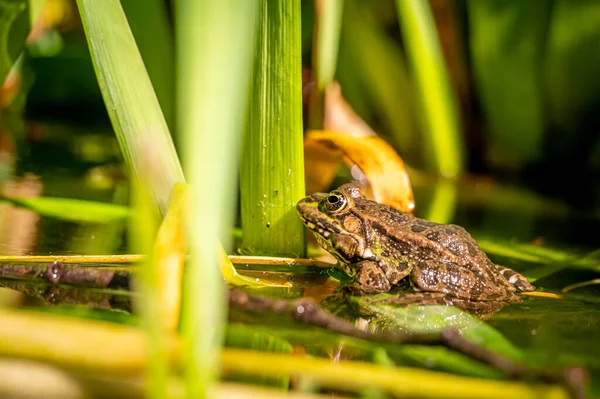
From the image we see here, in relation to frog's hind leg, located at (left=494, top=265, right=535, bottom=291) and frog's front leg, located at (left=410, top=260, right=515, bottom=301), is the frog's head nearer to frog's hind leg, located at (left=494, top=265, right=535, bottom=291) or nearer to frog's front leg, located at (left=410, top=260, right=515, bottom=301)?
frog's front leg, located at (left=410, top=260, right=515, bottom=301)

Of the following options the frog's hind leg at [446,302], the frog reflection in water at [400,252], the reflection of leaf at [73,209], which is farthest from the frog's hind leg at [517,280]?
the reflection of leaf at [73,209]

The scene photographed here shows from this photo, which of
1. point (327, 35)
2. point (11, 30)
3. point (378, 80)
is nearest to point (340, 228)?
point (327, 35)

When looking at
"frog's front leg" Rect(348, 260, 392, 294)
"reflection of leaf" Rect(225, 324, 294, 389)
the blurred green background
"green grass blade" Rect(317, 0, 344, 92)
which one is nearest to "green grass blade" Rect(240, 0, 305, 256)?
"frog's front leg" Rect(348, 260, 392, 294)

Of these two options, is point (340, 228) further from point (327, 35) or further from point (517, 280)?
point (327, 35)

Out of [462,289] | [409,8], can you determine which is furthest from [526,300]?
[409,8]

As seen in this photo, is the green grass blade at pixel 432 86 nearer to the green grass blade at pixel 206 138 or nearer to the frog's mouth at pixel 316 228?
the frog's mouth at pixel 316 228

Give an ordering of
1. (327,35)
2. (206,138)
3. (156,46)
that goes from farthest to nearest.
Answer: (156,46), (327,35), (206,138)
